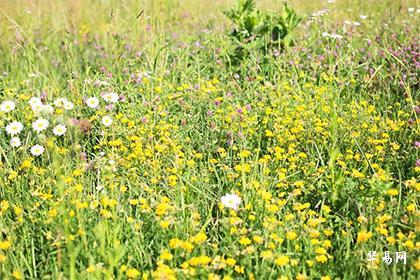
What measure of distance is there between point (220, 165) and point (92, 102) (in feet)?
3.26

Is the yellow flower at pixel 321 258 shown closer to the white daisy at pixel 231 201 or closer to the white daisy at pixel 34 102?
the white daisy at pixel 231 201

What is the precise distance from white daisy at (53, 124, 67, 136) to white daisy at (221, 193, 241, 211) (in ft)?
3.41

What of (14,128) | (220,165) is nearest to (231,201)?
(220,165)

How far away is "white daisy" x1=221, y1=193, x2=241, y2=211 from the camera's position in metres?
2.14

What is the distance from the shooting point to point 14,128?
9.28 ft

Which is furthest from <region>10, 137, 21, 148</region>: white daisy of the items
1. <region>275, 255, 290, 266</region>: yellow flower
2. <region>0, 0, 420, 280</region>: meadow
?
<region>275, 255, 290, 266</region>: yellow flower

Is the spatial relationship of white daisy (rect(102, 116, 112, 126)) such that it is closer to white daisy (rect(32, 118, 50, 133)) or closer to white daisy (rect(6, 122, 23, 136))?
white daisy (rect(32, 118, 50, 133))

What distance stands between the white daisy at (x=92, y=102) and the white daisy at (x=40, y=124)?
0.31m

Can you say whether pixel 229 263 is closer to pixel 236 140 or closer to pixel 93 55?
pixel 236 140

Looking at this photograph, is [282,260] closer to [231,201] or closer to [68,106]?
[231,201]

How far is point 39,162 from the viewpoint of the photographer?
2732mm

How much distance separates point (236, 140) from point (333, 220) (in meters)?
0.71

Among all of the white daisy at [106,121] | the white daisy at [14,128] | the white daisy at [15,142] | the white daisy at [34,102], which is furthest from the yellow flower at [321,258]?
the white daisy at [34,102]

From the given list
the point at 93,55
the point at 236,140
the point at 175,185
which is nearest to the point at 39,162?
the point at 175,185
